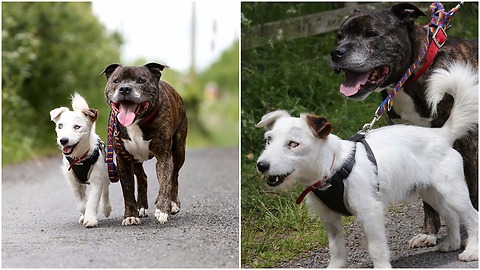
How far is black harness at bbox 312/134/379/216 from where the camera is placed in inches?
A: 181

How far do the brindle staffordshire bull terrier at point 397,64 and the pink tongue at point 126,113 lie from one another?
154 cm

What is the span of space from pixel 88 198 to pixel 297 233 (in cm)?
169

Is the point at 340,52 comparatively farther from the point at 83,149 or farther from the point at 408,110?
the point at 83,149

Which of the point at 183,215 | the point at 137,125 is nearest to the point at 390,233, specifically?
the point at 183,215

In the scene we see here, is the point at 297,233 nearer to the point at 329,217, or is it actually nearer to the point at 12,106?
the point at 329,217

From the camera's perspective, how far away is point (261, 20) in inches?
366

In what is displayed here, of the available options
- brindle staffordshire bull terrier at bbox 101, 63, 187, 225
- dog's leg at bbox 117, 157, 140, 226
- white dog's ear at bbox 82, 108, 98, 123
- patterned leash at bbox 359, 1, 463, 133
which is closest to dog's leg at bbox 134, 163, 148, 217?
brindle staffordshire bull terrier at bbox 101, 63, 187, 225

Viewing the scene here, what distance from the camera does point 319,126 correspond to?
4.51m

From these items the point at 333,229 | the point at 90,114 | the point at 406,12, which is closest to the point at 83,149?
the point at 90,114

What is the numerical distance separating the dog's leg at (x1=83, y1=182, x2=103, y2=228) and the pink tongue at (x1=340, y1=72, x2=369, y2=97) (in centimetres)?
211

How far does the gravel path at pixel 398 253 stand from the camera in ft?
16.4

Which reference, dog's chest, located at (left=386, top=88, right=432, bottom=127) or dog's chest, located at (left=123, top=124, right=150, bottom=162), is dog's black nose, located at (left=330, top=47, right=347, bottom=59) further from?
dog's chest, located at (left=123, top=124, right=150, bottom=162)

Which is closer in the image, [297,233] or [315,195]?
[315,195]

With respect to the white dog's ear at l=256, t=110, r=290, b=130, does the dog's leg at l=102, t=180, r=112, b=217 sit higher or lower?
lower
